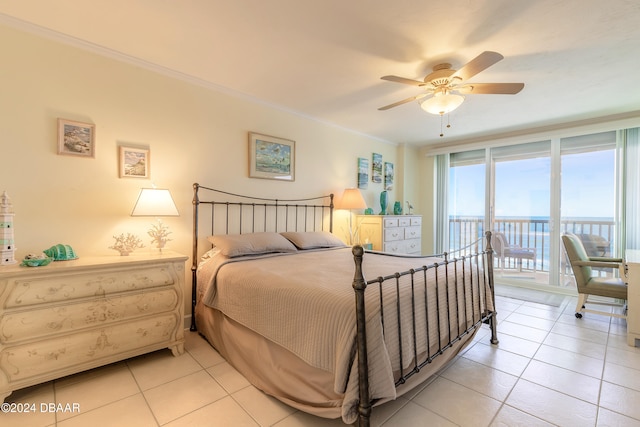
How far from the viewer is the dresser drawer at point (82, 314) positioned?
1.65m

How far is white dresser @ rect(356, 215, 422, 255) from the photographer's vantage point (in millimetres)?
4141

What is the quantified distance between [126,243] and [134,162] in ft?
2.30

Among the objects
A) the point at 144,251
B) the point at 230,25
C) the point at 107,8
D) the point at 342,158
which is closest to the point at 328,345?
the point at 144,251

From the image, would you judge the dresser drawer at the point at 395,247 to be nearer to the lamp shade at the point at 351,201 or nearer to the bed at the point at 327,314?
the lamp shade at the point at 351,201

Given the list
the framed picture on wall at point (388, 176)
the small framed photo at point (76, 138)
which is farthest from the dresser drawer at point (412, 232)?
the small framed photo at point (76, 138)

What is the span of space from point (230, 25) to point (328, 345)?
7.08 feet

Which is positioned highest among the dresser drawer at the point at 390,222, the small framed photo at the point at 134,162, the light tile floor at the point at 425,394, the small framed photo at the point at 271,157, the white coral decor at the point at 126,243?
the small framed photo at the point at 271,157

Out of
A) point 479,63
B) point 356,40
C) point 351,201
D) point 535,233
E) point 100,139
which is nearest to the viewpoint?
point 479,63

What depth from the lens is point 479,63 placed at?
190 centimetres

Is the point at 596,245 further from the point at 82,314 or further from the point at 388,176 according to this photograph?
the point at 82,314

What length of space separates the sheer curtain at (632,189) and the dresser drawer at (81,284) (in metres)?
5.29

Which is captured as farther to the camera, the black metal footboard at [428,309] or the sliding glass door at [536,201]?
the sliding glass door at [536,201]

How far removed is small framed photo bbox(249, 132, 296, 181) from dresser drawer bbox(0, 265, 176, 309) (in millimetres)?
1495

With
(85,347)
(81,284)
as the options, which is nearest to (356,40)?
(81,284)
